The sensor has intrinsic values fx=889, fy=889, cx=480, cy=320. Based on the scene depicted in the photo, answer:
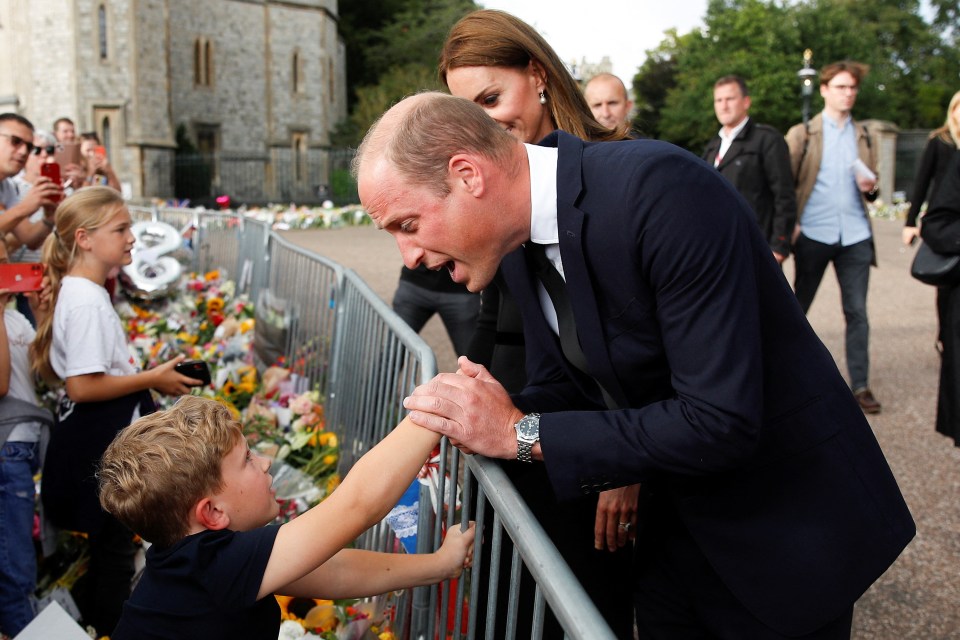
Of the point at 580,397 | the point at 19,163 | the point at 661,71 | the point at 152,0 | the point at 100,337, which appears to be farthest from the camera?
the point at 661,71

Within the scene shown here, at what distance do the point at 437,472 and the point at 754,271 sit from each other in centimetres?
98

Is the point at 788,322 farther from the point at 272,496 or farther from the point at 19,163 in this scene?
the point at 19,163

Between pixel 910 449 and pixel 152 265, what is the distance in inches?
224

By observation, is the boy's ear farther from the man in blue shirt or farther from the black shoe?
the man in blue shirt

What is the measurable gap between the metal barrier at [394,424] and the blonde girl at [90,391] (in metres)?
0.76

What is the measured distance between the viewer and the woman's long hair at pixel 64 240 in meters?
3.37

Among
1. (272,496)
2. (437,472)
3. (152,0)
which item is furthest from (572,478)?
(152,0)

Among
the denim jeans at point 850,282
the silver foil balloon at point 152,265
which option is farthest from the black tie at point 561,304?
the silver foil balloon at point 152,265

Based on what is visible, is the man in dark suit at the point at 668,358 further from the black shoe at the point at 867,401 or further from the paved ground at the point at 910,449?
the black shoe at the point at 867,401

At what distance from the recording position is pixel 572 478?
5.27 ft

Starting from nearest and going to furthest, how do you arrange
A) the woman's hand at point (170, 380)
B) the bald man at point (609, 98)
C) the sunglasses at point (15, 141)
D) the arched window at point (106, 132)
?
the woman's hand at point (170, 380), the sunglasses at point (15, 141), the bald man at point (609, 98), the arched window at point (106, 132)

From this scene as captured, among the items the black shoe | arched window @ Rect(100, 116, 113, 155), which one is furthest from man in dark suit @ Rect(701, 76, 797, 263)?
arched window @ Rect(100, 116, 113, 155)

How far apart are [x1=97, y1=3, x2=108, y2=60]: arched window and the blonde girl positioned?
33.1 meters

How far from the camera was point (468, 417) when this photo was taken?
5.48 ft
